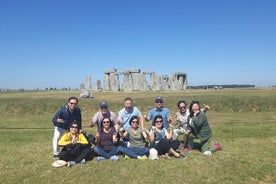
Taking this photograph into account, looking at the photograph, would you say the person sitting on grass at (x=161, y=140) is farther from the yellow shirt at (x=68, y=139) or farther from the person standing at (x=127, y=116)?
the yellow shirt at (x=68, y=139)

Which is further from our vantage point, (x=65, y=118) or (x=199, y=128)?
(x=199, y=128)

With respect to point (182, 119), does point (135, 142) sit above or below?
below

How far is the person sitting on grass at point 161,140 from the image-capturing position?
860cm

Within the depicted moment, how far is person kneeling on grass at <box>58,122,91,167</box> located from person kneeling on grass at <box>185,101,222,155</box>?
3617 millimetres

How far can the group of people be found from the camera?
26.8 feet

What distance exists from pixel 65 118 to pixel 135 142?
7.87 feet

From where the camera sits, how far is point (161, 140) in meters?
8.62

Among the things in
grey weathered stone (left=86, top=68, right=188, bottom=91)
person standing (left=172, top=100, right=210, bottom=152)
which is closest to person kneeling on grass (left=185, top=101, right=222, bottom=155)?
person standing (left=172, top=100, right=210, bottom=152)

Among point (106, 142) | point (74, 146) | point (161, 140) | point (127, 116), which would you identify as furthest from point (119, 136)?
point (74, 146)

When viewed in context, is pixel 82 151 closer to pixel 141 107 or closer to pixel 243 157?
pixel 243 157

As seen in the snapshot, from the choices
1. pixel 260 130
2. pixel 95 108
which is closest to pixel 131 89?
pixel 95 108

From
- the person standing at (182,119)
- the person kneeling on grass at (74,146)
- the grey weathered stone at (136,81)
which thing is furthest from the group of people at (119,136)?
the grey weathered stone at (136,81)

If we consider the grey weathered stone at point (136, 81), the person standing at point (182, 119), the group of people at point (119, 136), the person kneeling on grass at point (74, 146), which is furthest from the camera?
the grey weathered stone at point (136, 81)

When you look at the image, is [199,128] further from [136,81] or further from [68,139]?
[136,81]
